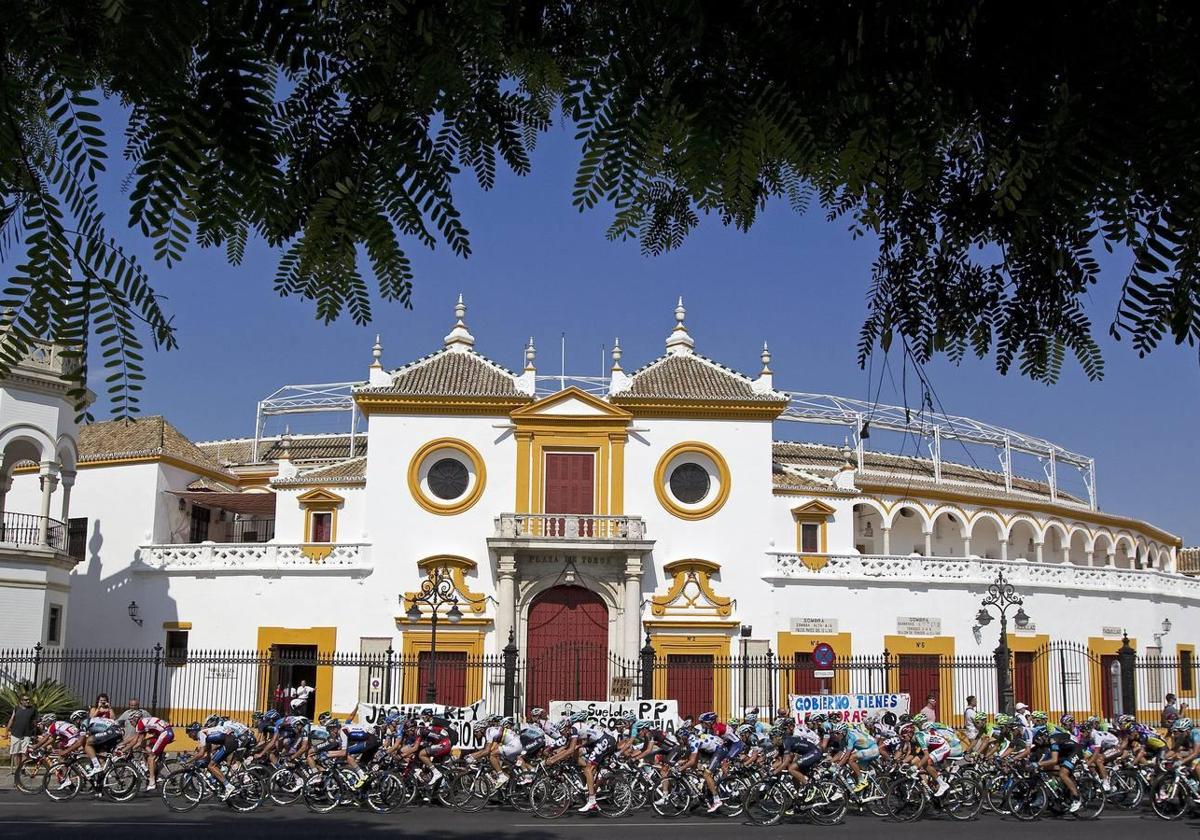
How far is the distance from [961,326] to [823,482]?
96.0ft

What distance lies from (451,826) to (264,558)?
1691cm

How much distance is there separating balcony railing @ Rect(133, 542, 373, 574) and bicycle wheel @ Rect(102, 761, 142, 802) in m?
12.5

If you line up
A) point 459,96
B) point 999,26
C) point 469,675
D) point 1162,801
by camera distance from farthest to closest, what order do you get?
1. point 469,675
2. point 1162,801
3. point 459,96
4. point 999,26

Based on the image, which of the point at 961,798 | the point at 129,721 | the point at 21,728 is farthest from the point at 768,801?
the point at 21,728

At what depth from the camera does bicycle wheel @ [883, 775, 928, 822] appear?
1552 centimetres

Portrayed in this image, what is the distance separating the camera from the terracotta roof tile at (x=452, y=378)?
99.2 ft

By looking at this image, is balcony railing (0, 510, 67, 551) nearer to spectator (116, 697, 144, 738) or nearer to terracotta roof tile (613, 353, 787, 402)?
spectator (116, 697, 144, 738)

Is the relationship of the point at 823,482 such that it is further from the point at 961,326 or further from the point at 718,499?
A: the point at 961,326

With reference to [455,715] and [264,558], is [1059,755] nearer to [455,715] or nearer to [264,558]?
[455,715]

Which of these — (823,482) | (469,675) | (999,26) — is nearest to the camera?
(999,26)

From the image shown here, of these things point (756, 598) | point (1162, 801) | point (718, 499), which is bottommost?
point (1162, 801)

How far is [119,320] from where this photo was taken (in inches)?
89.4

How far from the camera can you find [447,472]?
3020 centimetres

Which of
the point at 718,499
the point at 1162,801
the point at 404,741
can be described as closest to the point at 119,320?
the point at 404,741
